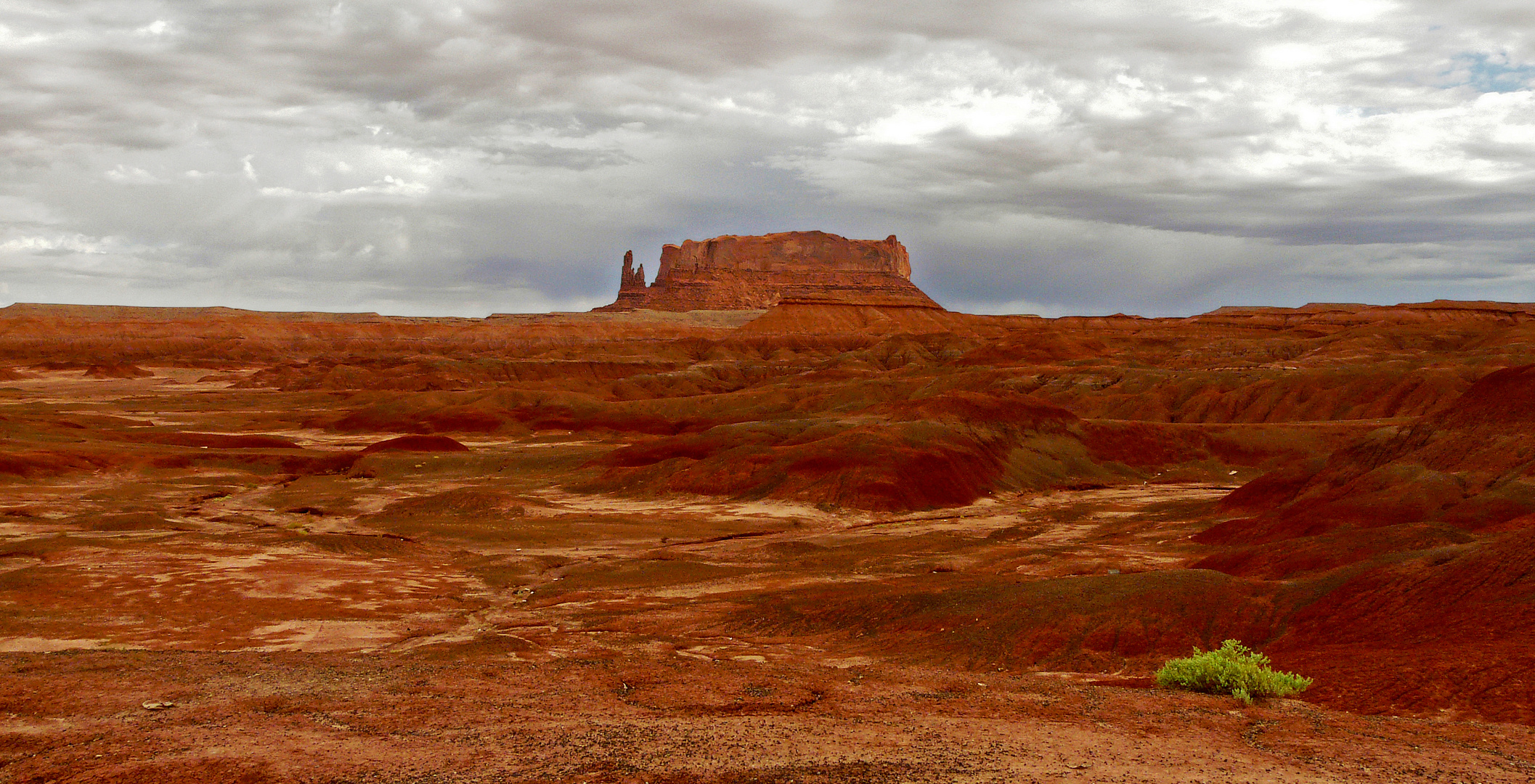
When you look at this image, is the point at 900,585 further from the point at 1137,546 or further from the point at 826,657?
the point at 1137,546

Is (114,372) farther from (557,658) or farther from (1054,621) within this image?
(1054,621)

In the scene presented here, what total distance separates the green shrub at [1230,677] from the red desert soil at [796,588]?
0.42m

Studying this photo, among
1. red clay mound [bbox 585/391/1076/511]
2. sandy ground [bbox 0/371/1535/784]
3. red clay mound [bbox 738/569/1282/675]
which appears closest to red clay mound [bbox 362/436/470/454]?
sandy ground [bbox 0/371/1535/784]

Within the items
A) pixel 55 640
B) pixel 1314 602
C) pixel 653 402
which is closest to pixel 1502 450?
pixel 1314 602

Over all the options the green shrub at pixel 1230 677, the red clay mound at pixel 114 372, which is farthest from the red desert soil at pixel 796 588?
the red clay mound at pixel 114 372

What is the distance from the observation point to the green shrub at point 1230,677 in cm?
1521

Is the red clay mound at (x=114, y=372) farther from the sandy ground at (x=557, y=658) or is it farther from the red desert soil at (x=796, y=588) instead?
the sandy ground at (x=557, y=658)

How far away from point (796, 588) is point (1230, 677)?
62.1ft

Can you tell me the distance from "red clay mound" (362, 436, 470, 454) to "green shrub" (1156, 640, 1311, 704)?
227 feet

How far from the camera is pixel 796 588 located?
3353 centimetres

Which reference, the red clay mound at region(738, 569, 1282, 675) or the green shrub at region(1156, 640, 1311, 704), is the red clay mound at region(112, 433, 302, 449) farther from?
the green shrub at region(1156, 640, 1311, 704)

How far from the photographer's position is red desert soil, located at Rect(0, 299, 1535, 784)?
40.8 ft

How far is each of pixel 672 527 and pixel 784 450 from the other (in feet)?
52.4

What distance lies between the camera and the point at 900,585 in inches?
1271
